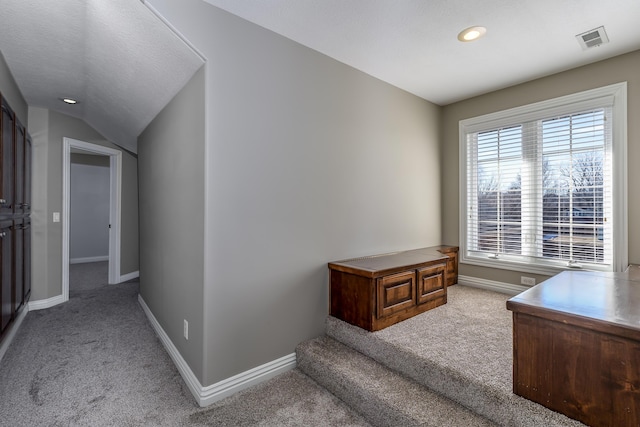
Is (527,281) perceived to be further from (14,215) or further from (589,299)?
(14,215)

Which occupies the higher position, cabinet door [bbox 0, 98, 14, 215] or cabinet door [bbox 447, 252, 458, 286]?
cabinet door [bbox 0, 98, 14, 215]

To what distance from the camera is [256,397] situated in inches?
73.8

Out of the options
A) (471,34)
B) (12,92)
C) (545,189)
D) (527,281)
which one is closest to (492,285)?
(527,281)

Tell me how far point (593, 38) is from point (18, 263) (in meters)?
5.35

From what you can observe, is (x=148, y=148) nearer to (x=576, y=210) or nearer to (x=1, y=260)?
(x=1, y=260)

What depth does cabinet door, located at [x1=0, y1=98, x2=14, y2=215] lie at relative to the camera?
2.30m

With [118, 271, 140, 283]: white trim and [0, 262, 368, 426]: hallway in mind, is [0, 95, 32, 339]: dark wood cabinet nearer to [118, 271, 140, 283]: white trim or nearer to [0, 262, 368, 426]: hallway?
[0, 262, 368, 426]: hallway

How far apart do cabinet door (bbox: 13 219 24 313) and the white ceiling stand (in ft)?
4.54

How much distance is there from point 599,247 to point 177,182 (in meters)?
3.65

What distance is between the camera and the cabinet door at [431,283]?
2.53 m

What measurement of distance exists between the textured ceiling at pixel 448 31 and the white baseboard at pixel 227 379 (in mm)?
2364

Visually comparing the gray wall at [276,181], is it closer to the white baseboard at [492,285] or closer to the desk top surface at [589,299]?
the white baseboard at [492,285]

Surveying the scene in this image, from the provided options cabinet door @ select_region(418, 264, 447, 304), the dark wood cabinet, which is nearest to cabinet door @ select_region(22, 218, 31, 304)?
the dark wood cabinet

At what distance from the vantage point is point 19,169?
2875mm
